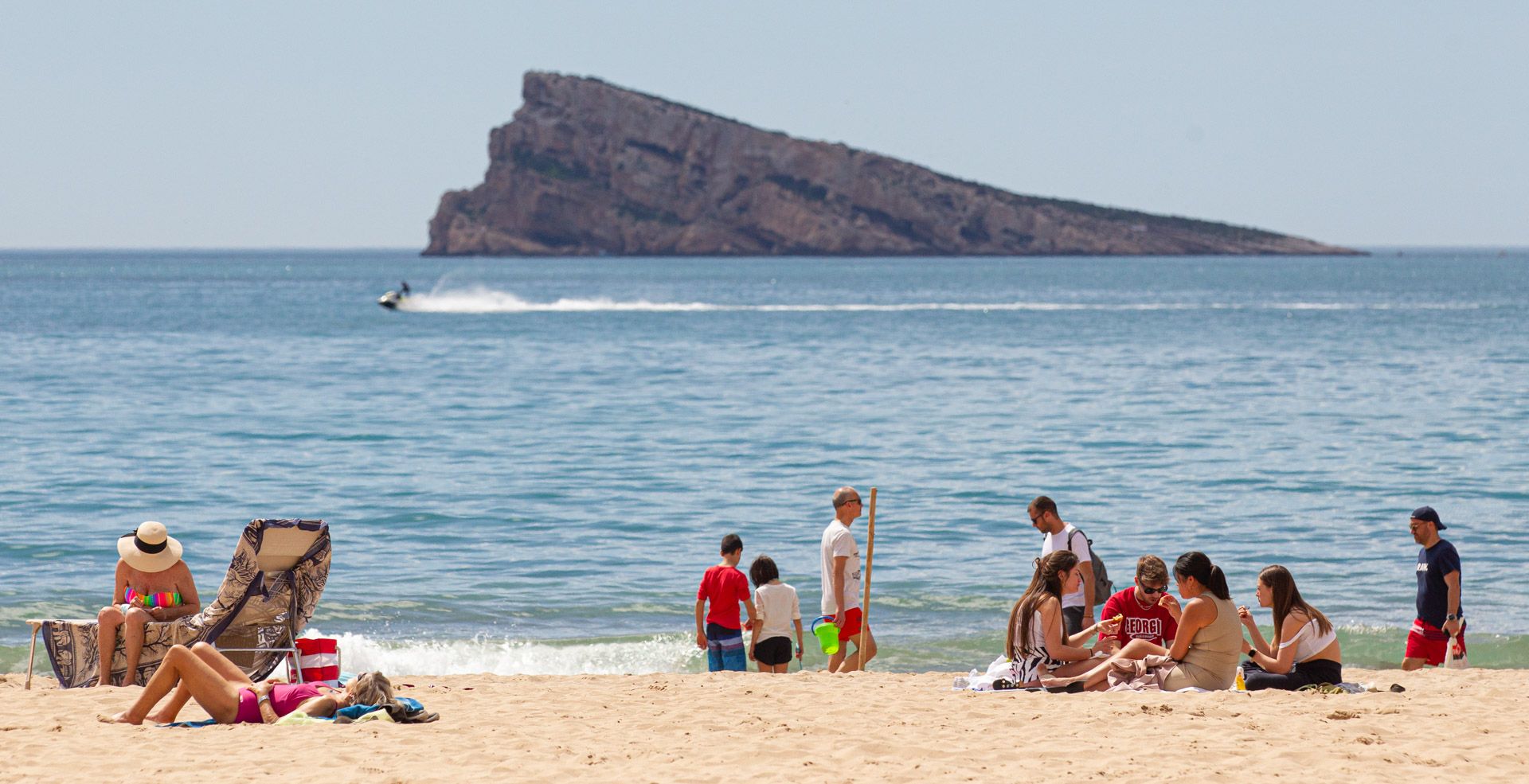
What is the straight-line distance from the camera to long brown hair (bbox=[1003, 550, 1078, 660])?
9.51 metres

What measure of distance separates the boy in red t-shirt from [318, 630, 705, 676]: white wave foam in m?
1.93

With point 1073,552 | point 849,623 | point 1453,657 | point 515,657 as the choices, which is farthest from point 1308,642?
point 515,657

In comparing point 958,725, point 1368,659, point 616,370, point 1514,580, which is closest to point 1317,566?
point 1514,580

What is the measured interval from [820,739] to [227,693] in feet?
11.2

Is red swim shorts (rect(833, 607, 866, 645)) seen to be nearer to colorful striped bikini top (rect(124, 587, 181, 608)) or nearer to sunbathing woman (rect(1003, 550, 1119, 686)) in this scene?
sunbathing woman (rect(1003, 550, 1119, 686))

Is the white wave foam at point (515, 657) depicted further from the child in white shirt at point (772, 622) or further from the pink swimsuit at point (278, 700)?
the pink swimsuit at point (278, 700)

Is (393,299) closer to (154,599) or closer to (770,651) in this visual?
(770,651)

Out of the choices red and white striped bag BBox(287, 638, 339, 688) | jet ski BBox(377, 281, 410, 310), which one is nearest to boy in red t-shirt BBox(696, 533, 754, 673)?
red and white striped bag BBox(287, 638, 339, 688)

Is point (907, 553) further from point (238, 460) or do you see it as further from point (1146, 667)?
point (238, 460)

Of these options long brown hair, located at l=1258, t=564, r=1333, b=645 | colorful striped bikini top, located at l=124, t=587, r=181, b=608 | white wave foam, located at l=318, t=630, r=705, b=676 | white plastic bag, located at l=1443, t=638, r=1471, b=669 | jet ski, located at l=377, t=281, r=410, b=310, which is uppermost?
jet ski, located at l=377, t=281, r=410, b=310

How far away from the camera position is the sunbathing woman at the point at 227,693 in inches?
355

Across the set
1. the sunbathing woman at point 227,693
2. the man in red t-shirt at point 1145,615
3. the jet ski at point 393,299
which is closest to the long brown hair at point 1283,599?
the man in red t-shirt at point 1145,615

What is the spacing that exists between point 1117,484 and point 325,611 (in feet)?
42.8

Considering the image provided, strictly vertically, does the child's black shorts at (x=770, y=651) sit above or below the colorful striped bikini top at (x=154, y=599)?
below
